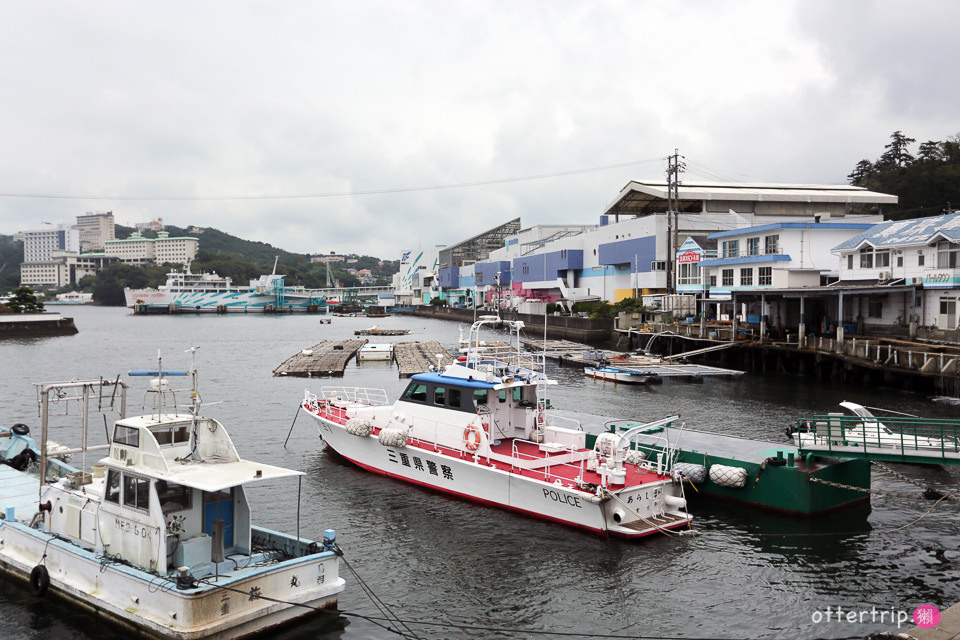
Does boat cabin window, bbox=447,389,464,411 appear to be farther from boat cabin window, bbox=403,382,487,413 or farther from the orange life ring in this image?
the orange life ring

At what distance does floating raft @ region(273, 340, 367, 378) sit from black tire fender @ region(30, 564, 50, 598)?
101ft

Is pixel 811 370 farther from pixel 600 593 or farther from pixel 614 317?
pixel 600 593

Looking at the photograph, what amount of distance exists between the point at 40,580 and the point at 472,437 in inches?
358

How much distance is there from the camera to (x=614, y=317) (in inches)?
2559

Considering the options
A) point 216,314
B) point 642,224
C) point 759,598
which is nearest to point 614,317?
point 642,224

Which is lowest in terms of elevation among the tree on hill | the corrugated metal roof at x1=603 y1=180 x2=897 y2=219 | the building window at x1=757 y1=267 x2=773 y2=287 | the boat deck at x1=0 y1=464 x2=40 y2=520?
the boat deck at x1=0 y1=464 x2=40 y2=520

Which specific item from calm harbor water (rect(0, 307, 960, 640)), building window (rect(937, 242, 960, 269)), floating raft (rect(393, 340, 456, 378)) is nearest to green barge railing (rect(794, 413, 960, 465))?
calm harbor water (rect(0, 307, 960, 640))

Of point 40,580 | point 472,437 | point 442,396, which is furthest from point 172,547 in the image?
point 442,396

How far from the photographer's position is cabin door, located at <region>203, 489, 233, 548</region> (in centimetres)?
1045

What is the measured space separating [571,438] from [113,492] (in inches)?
420

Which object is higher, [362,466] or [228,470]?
[228,470]

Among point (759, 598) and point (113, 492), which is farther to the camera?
point (759, 598)

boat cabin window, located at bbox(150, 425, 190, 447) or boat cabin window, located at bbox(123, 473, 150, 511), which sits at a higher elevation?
boat cabin window, located at bbox(150, 425, 190, 447)

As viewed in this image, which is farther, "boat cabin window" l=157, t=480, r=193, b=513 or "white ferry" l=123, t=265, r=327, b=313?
"white ferry" l=123, t=265, r=327, b=313
